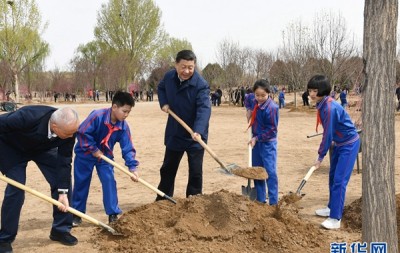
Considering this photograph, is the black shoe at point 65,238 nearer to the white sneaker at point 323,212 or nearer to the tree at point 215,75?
the white sneaker at point 323,212

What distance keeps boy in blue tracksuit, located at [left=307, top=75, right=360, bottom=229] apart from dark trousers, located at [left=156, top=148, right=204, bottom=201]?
4.38 ft

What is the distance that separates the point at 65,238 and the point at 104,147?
41.4 inches

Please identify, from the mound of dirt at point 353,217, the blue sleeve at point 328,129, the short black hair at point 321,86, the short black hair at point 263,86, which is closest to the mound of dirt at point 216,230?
the mound of dirt at point 353,217

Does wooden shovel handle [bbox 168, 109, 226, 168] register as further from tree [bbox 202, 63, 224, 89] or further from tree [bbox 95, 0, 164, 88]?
tree [bbox 95, 0, 164, 88]

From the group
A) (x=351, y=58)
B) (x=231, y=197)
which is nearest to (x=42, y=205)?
(x=231, y=197)

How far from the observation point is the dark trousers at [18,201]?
154 inches

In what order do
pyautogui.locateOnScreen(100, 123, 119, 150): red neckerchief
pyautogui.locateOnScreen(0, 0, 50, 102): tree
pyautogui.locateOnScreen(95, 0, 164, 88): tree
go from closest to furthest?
pyautogui.locateOnScreen(100, 123, 119, 150): red neckerchief → pyautogui.locateOnScreen(0, 0, 50, 102): tree → pyautogui.locateOnScreen(95, 0, 164, 88): tree

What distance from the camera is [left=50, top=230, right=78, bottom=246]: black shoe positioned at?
4.22m

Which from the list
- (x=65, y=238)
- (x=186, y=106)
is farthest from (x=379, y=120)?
(x=65, y=238)

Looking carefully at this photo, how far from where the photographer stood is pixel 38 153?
13.9ft

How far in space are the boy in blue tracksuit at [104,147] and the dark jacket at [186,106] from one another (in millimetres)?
555

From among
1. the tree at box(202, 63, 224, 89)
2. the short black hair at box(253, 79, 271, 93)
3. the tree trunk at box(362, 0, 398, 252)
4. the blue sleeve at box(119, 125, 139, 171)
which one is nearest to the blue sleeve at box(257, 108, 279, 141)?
the short black hair at box(253, 79, 271, 93)

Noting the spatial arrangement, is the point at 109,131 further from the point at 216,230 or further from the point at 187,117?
the point at 216,230

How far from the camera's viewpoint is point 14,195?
3930 millimetres
